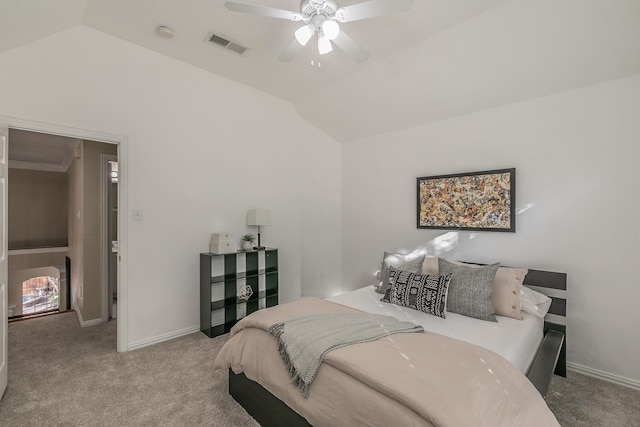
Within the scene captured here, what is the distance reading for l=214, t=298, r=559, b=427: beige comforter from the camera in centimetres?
121

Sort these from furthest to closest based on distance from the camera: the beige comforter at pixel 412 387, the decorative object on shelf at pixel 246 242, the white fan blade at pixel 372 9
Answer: the decorative object on shelf at pixel 246 242 < the white fan blade at pixel 372 9 < the beige comforter at pixel 412 387

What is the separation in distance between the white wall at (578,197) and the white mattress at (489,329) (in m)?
0.57

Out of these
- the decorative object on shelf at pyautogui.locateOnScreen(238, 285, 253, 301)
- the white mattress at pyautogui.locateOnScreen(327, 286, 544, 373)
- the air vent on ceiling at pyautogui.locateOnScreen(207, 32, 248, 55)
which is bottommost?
the decorative object on shelf at pyautogui.locateOnScreen(238, 285, 253, 301)

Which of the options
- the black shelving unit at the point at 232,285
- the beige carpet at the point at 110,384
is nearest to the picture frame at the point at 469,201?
the black shelving unit at the point at 232,285

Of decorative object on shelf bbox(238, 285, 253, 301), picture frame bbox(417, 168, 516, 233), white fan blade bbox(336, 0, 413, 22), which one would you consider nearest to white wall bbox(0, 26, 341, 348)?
decorative object on shelf bbox(238, 285, 253, 301)

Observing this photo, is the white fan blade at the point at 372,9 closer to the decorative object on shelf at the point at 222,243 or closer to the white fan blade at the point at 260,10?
the white fan blade at the point at 260,10

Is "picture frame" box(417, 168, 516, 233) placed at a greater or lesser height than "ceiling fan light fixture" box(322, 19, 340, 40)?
lesser

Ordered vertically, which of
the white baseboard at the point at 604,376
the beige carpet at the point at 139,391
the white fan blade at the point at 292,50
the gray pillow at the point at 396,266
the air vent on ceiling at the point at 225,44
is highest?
the air vent on ceiling at the point at 225,44

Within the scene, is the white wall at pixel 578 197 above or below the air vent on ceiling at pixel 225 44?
below

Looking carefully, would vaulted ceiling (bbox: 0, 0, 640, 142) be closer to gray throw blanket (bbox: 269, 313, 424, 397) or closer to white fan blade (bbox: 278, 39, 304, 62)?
white fan blade (bbox: 278, 39, 304, 62)

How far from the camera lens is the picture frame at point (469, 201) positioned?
117 inches

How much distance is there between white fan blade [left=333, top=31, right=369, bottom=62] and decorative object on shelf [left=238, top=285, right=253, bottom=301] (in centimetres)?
267

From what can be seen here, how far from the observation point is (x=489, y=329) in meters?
2.15

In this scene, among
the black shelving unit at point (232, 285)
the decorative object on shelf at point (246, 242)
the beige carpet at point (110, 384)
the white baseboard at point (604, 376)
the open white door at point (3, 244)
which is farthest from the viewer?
the decorative object on shelf at point (246, 242)
